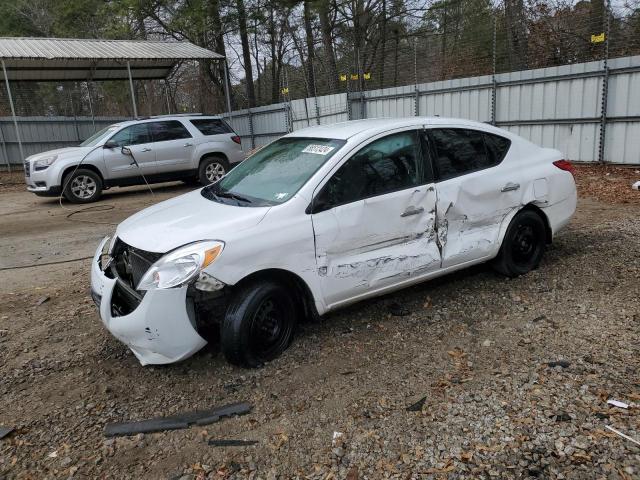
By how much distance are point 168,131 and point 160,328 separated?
31.6 feet

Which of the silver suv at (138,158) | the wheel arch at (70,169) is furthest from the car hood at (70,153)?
the wheel arch at (70,169)

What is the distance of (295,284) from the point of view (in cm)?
371

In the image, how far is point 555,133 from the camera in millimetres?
11602

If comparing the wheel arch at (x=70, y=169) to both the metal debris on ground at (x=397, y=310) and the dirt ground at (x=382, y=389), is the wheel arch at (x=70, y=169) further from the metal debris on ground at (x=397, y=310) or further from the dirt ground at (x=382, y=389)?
the metal debris on ground at (x=397, y=310)

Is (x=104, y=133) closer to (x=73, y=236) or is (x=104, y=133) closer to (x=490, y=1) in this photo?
(x=73, y=236)

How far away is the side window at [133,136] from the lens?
454 inches

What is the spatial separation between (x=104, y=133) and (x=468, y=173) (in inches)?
380

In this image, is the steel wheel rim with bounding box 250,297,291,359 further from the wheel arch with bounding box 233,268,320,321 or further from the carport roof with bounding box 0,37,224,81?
the carport roof with bounding box 0,37,224,81

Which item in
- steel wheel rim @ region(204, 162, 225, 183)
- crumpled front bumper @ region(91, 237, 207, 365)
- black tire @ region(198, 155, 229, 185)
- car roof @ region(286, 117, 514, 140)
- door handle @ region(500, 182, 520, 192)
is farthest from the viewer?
steel wheel rim @ region(204, 162, 225, 183)

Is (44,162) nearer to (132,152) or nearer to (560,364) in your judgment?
(132,152)

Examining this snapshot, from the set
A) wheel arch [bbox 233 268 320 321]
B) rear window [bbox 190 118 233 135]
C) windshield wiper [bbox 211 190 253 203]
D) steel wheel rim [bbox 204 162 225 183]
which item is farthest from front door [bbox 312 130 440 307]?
rear window [bbox 190 118 233 135]

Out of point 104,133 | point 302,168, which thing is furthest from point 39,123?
point 302,168

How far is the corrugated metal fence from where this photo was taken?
405 inches

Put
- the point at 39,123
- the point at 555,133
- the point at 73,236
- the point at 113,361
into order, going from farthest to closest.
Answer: the point at 39,123
the point at 555,133
the point at 73,236
the point at 113,361
